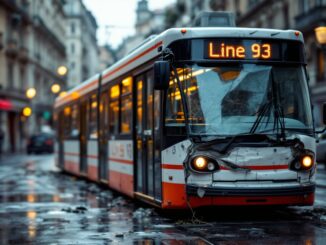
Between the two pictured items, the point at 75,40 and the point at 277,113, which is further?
the point at 75,40

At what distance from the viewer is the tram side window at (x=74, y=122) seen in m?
20.7

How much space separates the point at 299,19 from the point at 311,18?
2.03 m

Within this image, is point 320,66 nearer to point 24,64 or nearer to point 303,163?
point 303,163

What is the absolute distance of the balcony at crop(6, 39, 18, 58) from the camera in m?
52.8

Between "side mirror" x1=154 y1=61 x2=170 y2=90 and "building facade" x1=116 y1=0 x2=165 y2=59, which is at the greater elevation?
"building facade" x1=116 y1=0 x2=165 y2=59

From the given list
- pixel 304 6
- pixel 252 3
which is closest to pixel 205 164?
pixel 304 6

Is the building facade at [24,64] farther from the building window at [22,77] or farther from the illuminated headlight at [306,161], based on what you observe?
the illuminated headlight at [306,161]


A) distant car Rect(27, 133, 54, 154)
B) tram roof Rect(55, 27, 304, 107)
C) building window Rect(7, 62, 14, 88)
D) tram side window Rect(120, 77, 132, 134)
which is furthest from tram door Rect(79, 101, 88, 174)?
building window Rect(7, 62, 14, 88)

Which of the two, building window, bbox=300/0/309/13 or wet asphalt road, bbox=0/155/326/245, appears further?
building window, bbox=300/0/309/13

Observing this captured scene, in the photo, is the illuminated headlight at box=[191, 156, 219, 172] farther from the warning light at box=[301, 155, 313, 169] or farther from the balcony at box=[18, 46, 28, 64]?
the balcony at box=[18, 46, 28, 64]

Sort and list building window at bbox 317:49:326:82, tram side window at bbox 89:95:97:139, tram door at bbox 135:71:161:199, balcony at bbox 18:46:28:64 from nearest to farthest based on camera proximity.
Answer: tram door at bbox 135:71:161:199
tram side window at bbox 89:95:97:139
building window at bbox 317:49:326:82
balcony at bbox 18:46:28:64

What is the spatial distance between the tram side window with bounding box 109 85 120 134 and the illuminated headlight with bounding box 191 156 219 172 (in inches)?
192

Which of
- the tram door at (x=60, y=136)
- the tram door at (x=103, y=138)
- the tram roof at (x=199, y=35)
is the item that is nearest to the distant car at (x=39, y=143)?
the tram door at (x=60, y=136)

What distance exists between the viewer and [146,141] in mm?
11680
